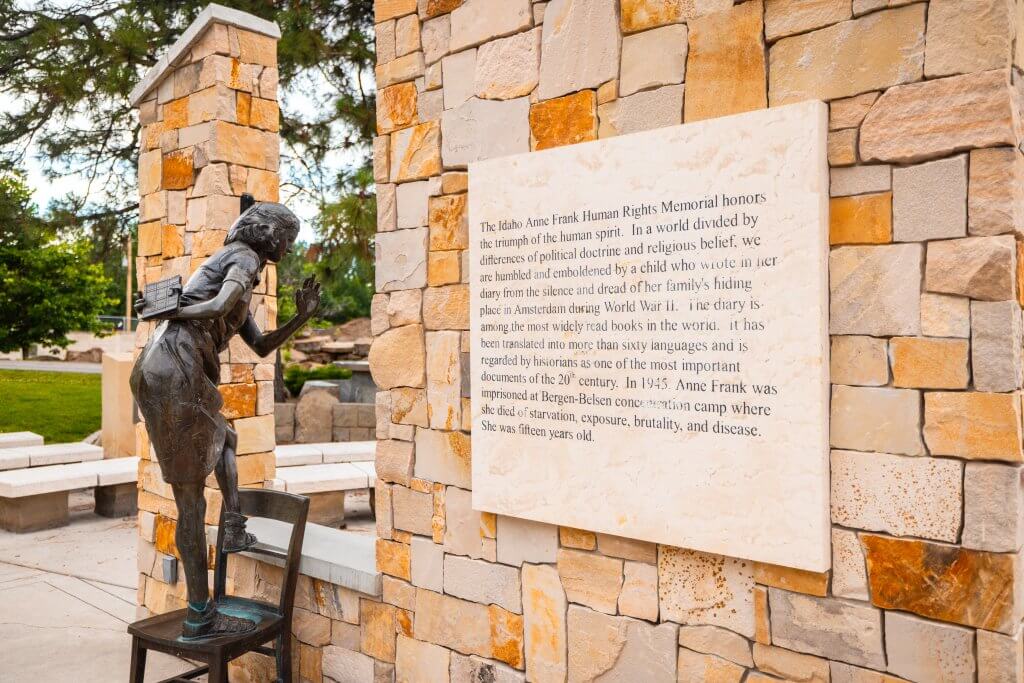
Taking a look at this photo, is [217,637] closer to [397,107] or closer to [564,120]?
[397,107]

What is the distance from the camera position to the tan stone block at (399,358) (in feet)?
9.57

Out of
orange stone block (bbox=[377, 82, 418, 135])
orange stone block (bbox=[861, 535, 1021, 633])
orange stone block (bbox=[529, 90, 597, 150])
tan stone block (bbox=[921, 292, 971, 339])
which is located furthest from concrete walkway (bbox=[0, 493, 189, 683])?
tan stone block (bbox=[921, 292, 971, 339])

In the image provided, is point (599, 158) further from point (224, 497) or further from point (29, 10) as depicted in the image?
point (29, 10)

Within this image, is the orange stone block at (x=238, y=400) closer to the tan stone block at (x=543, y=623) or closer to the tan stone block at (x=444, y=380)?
the tan stone block at (x=444, y=380)

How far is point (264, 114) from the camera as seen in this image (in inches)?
172

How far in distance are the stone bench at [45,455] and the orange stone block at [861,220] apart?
7278 mm

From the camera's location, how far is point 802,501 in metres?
1.99

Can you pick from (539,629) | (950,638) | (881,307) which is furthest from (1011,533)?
(539,629)

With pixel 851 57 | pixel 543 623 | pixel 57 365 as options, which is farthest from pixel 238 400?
pixel 57 365

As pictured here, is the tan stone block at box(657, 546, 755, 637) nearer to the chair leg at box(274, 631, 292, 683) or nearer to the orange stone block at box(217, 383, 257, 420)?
the chair leg at box(274, 631, 292, 683)

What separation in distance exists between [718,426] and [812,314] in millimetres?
386

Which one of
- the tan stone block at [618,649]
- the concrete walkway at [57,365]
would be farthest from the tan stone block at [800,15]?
the concrete walkway at [57,365]

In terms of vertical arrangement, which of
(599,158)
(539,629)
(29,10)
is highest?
(29,10)

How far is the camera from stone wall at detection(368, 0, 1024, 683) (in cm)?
180
